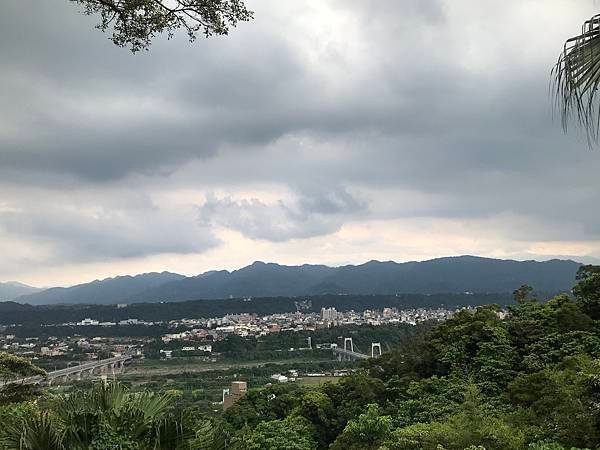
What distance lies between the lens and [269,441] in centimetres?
1603

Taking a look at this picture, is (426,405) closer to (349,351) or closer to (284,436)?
(284,436)

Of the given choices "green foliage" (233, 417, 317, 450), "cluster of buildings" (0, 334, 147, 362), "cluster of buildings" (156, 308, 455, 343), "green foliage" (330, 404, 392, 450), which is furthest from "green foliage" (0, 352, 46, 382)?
"cluster of buildings" (156, 308, 455, 343)

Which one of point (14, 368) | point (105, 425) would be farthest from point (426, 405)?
point (105, 425)

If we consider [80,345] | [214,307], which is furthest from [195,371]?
[214,307]

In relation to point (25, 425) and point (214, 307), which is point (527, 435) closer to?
point (25, 425)

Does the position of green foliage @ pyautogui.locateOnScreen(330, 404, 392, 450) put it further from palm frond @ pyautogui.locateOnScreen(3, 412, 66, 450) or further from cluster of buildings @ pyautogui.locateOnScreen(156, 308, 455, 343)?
cluster of buildings @ pyautogui.locateOnScreen(156, 308, 455, 343)

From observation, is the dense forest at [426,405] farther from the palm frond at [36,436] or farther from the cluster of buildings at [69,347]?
the cluster of buildings at [69,347]

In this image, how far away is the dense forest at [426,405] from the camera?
461 centimetres

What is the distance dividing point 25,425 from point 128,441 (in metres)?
0.73

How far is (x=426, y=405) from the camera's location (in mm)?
15539

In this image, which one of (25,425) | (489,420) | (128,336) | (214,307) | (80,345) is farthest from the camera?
(214,307)

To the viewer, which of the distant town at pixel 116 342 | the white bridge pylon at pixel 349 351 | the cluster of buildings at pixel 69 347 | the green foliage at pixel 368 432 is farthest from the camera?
the distant town at pixel 116 342

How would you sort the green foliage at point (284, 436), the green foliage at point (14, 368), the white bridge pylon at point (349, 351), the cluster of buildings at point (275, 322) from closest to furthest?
the green foliage at point (14, 368), the green foliage at point (284, 436), the white bridge pylon at point (349, 351), the cluster of buildings at point (275, 322)

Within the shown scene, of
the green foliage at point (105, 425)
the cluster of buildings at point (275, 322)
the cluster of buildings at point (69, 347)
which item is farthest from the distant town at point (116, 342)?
the green foliage at point (105, 425)
